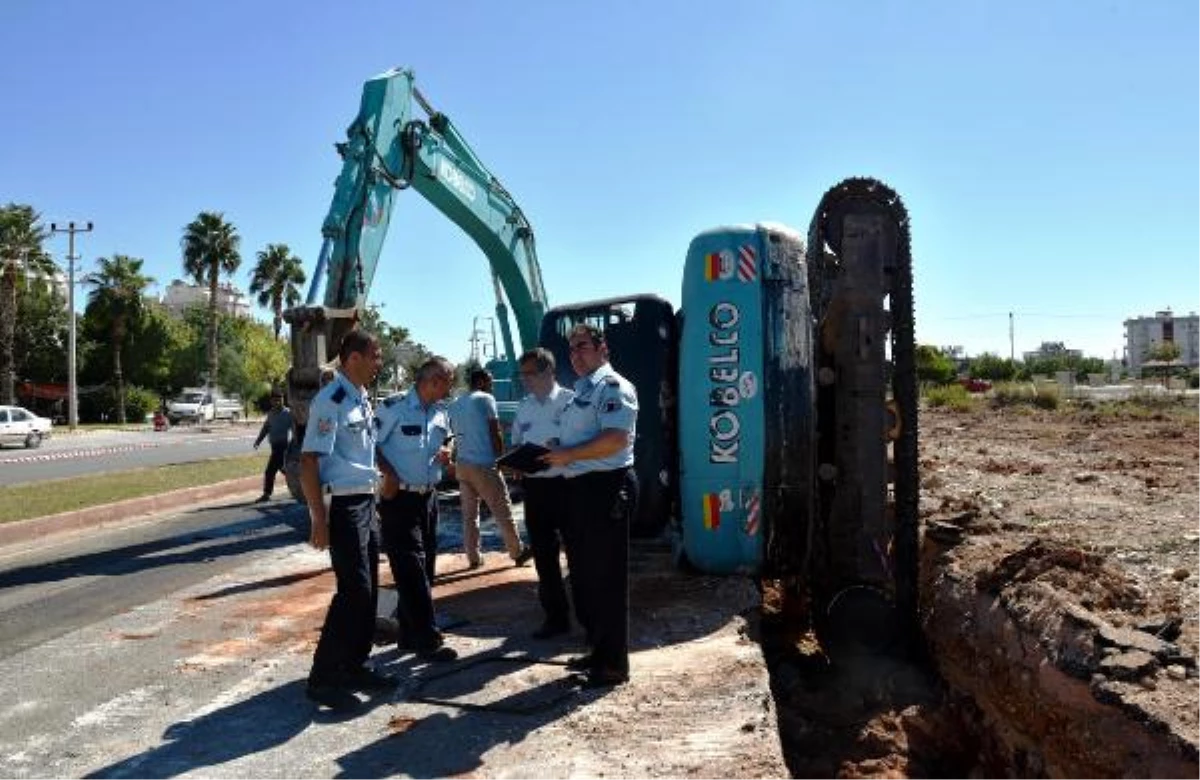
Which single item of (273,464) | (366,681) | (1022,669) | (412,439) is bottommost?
(1022,669)

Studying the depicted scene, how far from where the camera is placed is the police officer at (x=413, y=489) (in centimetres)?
555

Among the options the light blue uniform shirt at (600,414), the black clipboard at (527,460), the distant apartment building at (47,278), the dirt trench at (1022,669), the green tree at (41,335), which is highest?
the distant apartment building at (47,278)

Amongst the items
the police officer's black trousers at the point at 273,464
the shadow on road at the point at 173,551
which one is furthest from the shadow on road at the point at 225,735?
the police officer's black trousers at the point at 273,464

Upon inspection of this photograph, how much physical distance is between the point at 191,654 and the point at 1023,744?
15.0 feet

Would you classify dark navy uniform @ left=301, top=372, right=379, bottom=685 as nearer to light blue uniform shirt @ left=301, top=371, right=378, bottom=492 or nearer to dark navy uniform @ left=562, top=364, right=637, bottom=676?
light blue uniform shirt @ left=301, top=371, right=378, bottom=492

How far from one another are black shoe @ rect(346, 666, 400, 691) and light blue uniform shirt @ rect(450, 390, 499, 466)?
327 centimetres

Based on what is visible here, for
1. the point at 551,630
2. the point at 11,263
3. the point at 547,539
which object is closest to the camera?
the point at 551,630

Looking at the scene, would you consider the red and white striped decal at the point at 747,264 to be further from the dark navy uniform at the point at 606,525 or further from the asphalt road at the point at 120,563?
the asphalt road at the point at 120,563

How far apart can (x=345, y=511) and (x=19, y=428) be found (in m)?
31.2

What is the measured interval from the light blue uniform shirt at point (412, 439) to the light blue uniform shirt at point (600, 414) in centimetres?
89

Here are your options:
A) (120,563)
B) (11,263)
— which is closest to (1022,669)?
(120,563)

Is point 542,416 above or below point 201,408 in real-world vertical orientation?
below

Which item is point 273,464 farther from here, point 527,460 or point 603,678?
point 603,678

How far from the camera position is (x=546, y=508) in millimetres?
6039
